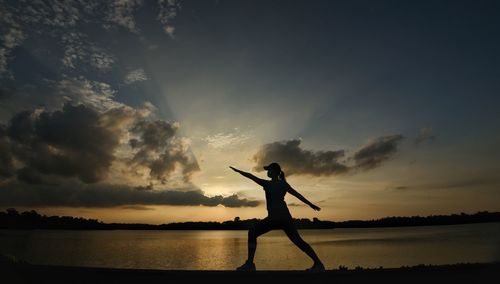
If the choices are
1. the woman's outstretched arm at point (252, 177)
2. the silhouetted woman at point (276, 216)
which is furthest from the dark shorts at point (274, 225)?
the woman's outstretched arm at point (252, 177)

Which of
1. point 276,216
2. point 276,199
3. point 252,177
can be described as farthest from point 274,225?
point 252,177

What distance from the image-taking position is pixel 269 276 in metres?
6.98

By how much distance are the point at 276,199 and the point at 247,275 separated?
2.40 m

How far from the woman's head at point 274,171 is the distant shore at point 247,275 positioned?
2.49 meters

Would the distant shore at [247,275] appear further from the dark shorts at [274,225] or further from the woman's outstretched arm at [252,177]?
the woman's outstretched arm at [252,177]

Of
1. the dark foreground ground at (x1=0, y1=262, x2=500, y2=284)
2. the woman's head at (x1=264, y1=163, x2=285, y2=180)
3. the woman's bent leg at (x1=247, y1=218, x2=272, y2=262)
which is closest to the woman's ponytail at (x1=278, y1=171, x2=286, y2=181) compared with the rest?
the woman's head at (x1=264, y1=163, x2=285, y2=180)

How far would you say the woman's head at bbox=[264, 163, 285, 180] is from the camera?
9.46 metres

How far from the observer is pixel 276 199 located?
357 inches

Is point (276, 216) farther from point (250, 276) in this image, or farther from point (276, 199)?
point (250, 276)

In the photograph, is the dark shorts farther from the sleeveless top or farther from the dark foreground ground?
the dark foreground ground

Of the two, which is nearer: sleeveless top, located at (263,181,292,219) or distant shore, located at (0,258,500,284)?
distant shore, located at (0,258,500,284)

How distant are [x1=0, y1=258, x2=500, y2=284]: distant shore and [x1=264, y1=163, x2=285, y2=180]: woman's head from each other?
8.18 feet

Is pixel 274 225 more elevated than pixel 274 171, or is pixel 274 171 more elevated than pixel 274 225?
pixel 274 171

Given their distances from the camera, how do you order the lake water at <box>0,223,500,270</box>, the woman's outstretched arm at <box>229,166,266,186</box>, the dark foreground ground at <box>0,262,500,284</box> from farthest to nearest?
the lake water at <box>0,223,500,270</box> < the woman's outstretched arm at <box>229,166,266,186</box> < the dark foreground ground at <box>0,262,500,284</box>
